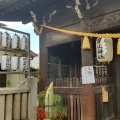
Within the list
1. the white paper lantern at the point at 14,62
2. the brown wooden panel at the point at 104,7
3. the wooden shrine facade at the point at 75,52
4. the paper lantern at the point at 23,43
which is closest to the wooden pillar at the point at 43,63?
the wooden shrine facade at the point at 75,52

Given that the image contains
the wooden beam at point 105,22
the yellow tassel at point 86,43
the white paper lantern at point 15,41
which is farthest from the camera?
the white paper lantern at point 15,41

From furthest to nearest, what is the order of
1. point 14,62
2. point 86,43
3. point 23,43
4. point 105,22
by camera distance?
Answer: point 23,43 < point 14,62 < point 86,43 < point 105,22

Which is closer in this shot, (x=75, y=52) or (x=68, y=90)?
(x=68, y=90)

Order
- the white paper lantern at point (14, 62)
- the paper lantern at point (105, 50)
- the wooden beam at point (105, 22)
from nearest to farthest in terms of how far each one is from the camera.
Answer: the wooden beam at point (105, 22) < the paper lantern at point (105, 50) < the white paper lantern at point (14, 62)

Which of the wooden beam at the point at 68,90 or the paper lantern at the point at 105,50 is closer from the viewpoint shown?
the paper lantern at the point at 105,50

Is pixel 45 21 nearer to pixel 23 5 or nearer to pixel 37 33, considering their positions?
pixel 37 33

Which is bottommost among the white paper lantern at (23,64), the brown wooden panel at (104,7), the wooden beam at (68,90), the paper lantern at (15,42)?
the wooden beam at (68,90)

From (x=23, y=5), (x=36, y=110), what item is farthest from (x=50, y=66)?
(x=23, y=5)

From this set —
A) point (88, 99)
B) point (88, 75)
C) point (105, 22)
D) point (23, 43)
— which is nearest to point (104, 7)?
point (105, 22)

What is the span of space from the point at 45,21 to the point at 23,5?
113 cm

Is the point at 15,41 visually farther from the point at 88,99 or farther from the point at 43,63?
the point at 88,99

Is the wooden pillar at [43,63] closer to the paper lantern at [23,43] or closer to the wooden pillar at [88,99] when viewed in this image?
the paper lantern at [23,43]

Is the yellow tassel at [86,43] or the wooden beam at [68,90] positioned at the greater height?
the yellow tassel at [86,43]

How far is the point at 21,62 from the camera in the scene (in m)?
7.45
